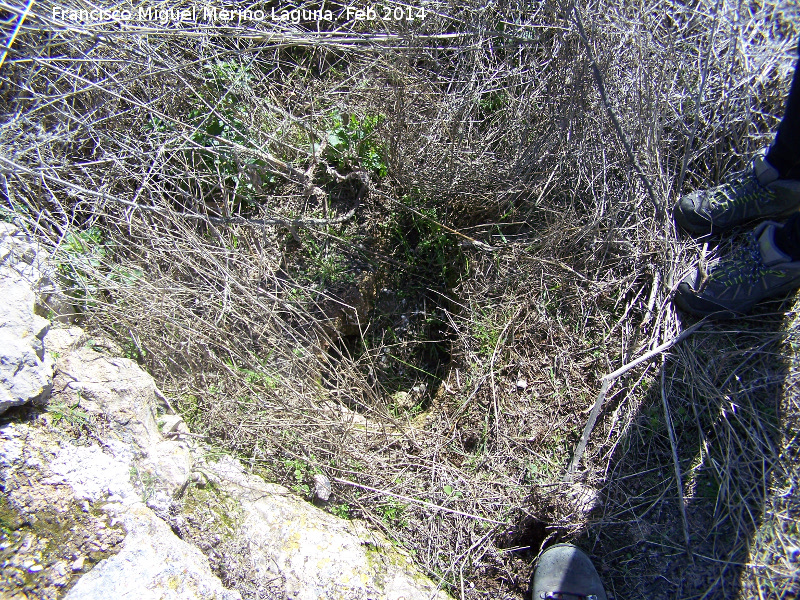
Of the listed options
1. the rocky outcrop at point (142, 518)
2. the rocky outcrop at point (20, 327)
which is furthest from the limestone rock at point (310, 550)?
the rocky outcrop at point (20, 327)

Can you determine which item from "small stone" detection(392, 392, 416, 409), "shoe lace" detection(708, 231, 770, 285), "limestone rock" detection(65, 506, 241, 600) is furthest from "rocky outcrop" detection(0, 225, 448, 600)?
"shoe lace" detection(708, 231, 770, 285)

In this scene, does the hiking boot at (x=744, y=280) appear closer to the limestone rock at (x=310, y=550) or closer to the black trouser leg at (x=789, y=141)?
the black trouser leg at (x=789, y=141)

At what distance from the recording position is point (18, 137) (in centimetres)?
246

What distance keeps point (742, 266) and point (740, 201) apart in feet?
1.05

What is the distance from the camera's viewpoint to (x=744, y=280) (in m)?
2.01

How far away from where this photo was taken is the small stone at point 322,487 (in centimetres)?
199

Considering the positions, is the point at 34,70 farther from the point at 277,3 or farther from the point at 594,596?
the point at 594,596

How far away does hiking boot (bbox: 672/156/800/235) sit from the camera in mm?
2021

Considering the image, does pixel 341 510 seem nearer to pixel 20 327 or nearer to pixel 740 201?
pixel 20 327

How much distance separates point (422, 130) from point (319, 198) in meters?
0.68

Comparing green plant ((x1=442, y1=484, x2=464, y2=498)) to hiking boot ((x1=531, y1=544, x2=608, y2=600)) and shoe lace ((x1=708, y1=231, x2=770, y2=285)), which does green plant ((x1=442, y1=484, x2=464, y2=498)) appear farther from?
shoe lace ((x1=708, y1=231, x2=770, y2=285))

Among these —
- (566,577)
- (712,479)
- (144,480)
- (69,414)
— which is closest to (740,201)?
(712,479)

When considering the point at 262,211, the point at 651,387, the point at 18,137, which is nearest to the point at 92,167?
the point at 18,137

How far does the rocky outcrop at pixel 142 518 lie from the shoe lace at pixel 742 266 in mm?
1870
